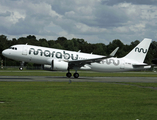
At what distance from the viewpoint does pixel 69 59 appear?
40.2m

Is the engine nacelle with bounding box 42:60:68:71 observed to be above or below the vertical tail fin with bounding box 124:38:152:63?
below

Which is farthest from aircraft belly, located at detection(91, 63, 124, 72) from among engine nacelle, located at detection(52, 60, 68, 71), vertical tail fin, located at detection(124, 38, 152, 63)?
engine nacelle, located at detection(52, 60, 68, 71)

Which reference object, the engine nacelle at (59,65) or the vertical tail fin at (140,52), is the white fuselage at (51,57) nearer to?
the engine nacelle at (59,65)

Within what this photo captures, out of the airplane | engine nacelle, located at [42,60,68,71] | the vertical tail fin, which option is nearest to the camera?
engine nacelle, located at [42,60,68,71]

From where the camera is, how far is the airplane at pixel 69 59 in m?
37.8

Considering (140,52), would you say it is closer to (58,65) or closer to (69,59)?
(69,59)

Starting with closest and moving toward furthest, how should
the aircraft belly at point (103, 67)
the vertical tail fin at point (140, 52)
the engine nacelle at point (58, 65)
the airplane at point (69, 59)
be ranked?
the engine nacelle at point (58, 65) → the airplane at point (69, 59) → the aircraft belly at point (103, 67) → the vertical tail fin at point (140, 52)

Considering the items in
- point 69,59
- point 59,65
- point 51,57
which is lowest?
point 59,65

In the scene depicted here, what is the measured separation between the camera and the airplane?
37.8 metres

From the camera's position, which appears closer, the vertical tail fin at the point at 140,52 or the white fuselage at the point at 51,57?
the white fuselage at the point at 51,57

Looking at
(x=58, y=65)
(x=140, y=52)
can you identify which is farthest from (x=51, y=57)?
(x=140, y=52)

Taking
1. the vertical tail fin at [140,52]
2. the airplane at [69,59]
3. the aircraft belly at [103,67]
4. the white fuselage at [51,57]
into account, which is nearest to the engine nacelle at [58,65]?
the airplane at [69,59]

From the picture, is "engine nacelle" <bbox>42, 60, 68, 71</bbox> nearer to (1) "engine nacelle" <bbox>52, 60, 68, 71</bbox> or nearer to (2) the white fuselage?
(1) "engine nacelle" <bbox>52, 60, 68, 71</bbox>
